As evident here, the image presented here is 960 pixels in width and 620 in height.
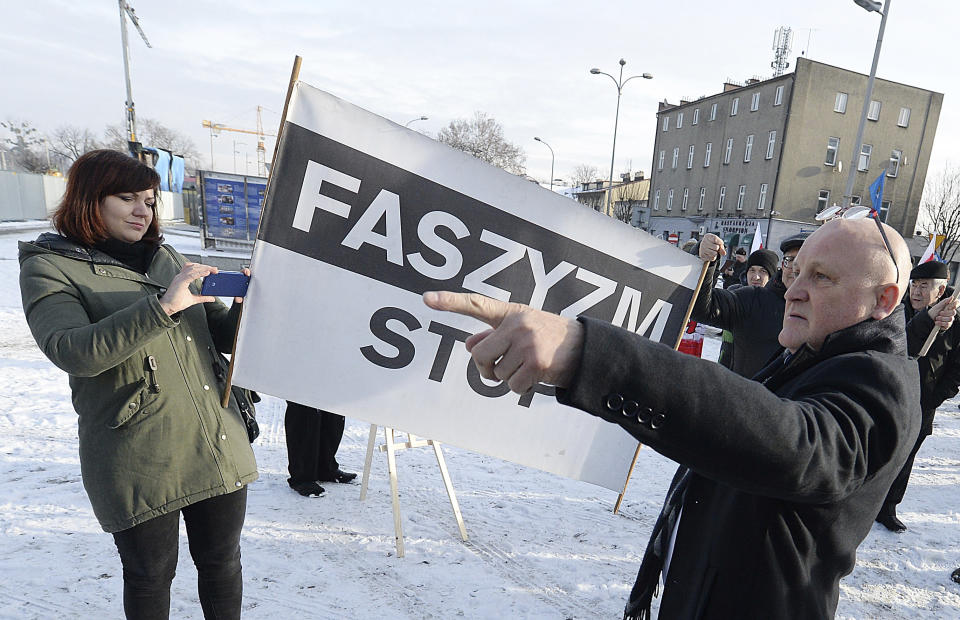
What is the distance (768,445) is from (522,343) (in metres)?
0.41

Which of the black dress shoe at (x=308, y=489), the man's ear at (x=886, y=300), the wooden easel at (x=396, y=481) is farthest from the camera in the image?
the black dress shoe at (x=308, y=489)

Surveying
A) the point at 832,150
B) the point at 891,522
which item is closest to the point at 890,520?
the point at 891,522

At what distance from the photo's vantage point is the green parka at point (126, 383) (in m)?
1.60

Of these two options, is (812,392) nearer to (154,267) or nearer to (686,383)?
(686,383)

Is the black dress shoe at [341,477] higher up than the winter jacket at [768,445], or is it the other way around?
the winter jacket at [768,445]

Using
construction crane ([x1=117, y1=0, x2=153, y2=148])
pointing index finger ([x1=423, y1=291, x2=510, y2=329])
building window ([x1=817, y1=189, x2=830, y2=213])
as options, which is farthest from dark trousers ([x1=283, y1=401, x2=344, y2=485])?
building window ([x1=817, y1=189, x2=830, y2=213])

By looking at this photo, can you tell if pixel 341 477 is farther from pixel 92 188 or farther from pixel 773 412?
pixel 773 412

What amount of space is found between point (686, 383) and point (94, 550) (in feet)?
11.7

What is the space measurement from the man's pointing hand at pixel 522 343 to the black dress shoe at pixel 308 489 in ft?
11.1

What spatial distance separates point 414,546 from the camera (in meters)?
3.19

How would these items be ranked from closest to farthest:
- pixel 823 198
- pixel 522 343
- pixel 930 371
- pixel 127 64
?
1. pixel 522 343
2. pixel 930 371
3. pixel 127 64
4. pixel 823 198

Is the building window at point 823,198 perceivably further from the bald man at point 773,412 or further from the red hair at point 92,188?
the red hair at point 92,188

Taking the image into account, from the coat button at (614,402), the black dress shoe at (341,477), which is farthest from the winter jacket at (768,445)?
the black dress shoe at (341,477)

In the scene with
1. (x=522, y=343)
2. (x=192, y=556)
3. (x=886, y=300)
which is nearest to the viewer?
(x=522, y=343)
